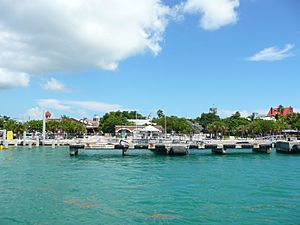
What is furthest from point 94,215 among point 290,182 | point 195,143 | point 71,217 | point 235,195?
point 195,143

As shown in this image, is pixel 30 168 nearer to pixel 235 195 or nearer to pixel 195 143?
pixel 235 195

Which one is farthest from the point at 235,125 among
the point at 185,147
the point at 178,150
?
the point at 178,150

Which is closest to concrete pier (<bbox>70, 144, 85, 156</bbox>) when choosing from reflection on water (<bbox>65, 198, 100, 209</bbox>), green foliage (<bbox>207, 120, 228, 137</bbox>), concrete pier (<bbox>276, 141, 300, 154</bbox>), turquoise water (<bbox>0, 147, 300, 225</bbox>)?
turquoise water (<bbox>0, 147, 300, 225</bbox>)

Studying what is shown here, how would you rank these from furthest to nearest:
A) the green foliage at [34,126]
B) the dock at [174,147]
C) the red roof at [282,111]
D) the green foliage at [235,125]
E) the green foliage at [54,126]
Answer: the red roof at [282,111]
the green foliage at [235,125]
the green foliage at [34,126]
the green foliage at [54,126]
the dock at [174,147]

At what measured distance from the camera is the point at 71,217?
18.1 metres

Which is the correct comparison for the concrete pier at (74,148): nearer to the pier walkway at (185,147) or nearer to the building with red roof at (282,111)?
the pier walkway at (185,147)

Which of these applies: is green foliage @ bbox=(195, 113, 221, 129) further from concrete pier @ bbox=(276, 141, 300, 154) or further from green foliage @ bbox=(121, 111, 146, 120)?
concrete pier @ bbox=(276, 141, 300, 154)

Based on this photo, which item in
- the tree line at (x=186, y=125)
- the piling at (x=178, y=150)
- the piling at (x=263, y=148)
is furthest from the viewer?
the tree line at (x=186, y=125)

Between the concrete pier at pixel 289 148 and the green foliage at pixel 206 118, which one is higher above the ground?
the green foliage at pixel 206 118

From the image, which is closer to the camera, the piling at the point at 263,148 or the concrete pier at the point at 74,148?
the concrete pier at the point at 74,148

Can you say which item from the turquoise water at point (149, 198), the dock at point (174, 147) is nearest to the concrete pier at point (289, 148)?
the dock at point (174, 147)

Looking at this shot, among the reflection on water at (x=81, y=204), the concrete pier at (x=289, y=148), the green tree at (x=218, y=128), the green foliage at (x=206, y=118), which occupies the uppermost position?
the green foliage at (x=206, y=118)

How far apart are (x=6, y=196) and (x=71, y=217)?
23.5 ft

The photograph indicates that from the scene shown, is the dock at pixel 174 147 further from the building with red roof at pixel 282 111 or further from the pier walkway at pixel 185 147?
the building with red roof at pixel 282 111
